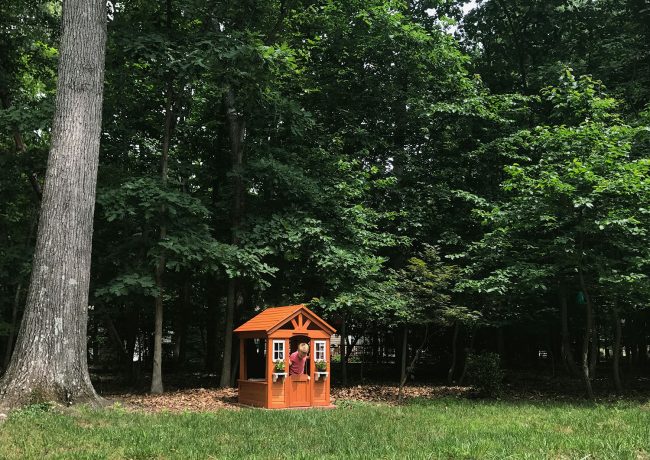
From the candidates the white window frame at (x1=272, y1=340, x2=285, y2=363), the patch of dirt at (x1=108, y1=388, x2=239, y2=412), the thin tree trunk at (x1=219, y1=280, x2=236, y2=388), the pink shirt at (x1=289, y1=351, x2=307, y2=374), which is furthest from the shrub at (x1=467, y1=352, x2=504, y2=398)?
the thin tree trunk at (x1=219, y1=280, x2=236, y2=388)

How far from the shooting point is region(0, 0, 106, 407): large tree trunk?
9.04 metres

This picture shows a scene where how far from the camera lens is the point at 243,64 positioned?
13.1 m

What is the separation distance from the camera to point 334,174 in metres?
16.3

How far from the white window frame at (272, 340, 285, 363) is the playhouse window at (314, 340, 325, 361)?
0.80m

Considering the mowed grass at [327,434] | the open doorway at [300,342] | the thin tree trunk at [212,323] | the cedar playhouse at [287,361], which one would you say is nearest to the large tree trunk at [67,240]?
the mowed grass at [327,434]

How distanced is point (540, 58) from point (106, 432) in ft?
66.1

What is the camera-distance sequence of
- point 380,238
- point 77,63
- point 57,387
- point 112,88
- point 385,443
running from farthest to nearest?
point 380,238 → point 112,88 → point 77,63 → point 57,387 → point 385,443

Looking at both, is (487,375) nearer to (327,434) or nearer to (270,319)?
(270,319)

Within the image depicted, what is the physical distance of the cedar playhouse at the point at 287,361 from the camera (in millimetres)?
11586

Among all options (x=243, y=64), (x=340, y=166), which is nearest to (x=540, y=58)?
(x=340, y=166)

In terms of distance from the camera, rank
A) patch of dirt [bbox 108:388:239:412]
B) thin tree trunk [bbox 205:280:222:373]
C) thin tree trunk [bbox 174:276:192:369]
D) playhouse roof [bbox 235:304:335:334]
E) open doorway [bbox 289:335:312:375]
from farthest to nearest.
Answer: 1. thin tree trunk [bbox 174:276:192:369]
2. thin tree trunk [bbox 205:280:222:373]
3. open doorway [bbox 289:335:312:375]
4. playhouse roof [bbox 235:304:335:334]
5. patch of dirt [bbox 108:388:239:412]

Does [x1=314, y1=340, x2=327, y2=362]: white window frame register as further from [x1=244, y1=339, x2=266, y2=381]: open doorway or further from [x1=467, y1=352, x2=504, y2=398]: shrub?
[x1=244, y1=339, x2=266, y2=381]: open doorway

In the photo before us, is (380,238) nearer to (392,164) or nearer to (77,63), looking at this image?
(392,164)

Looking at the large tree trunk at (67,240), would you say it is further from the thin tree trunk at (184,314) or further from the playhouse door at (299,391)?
the thin tree trunk at (184,314)
